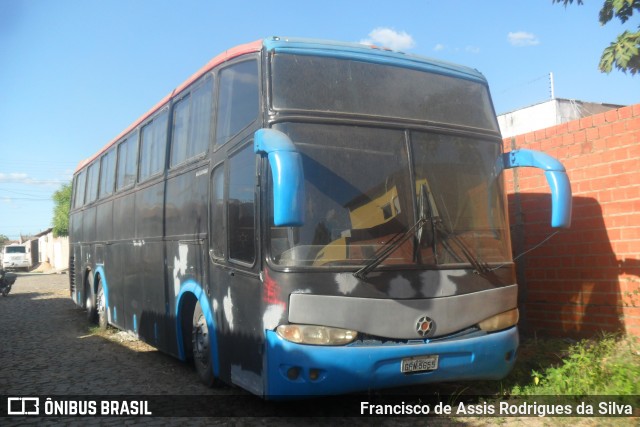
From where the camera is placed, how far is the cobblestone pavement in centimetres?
530

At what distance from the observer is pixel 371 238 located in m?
4.77

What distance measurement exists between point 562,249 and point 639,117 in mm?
1886

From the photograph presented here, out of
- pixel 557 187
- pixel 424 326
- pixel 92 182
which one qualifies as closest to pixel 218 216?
pixel 424 326

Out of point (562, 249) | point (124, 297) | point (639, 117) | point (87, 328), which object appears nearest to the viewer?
point (639, 117)

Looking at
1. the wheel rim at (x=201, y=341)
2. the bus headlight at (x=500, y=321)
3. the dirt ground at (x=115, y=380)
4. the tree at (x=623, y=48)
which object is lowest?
the dirt ground at (x=115, y=380)

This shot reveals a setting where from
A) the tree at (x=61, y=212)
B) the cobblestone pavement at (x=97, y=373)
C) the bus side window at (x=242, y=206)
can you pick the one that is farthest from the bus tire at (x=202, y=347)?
the tree at (x=61, y=212)

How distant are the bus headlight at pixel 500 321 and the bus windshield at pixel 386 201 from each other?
502 mm

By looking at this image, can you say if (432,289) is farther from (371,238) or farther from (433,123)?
(433,123)

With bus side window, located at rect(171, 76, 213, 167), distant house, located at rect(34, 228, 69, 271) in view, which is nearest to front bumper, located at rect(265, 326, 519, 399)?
bus side window, located at rect(171, 76, 213, 167)

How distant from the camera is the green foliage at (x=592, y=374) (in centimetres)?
529

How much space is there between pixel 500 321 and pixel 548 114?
18.0 metres

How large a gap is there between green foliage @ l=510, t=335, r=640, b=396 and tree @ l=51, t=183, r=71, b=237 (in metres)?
47.8

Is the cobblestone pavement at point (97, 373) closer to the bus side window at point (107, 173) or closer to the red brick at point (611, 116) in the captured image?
the bus side window at point (107, 173)

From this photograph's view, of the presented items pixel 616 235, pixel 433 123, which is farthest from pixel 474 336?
pixel 616 235
